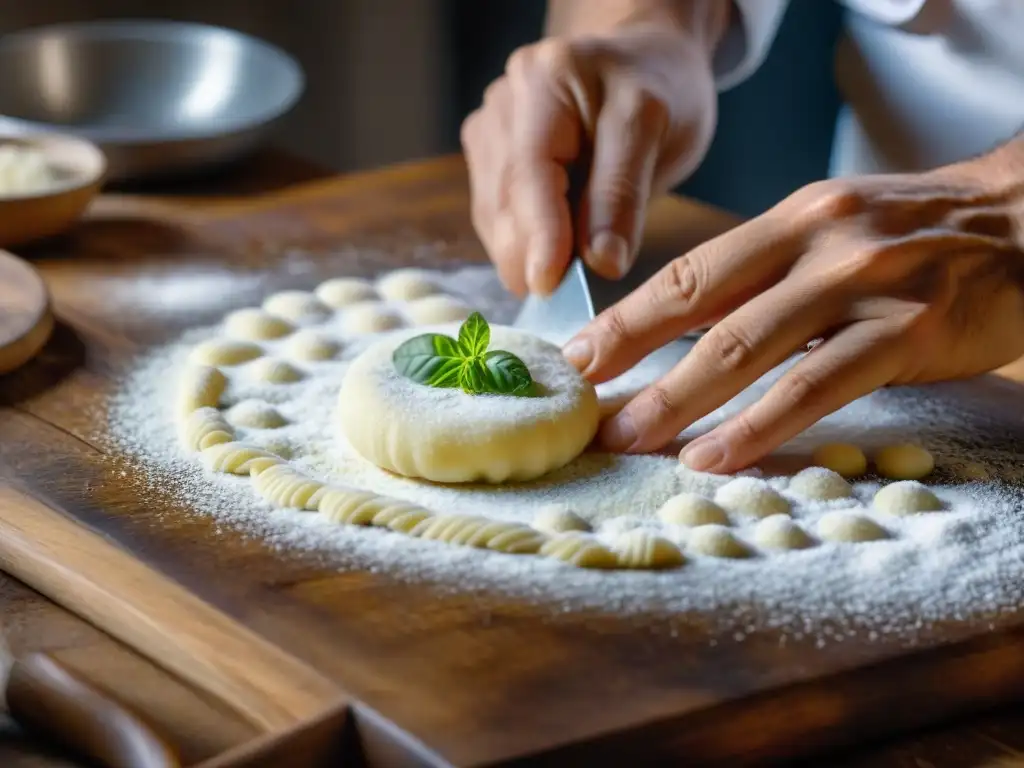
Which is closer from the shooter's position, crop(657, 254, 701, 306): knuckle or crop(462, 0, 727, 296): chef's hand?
crop(657, 254, 701, 306): knuckle

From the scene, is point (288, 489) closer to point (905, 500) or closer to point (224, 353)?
point (224, 353)

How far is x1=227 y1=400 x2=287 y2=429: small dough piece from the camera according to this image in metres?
1.46

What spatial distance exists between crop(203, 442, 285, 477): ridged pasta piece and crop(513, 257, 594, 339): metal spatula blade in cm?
39

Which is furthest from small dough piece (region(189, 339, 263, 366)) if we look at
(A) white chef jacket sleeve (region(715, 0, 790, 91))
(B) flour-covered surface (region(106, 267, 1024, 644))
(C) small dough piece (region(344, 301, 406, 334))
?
(A) white chef jacket sleeve (region(715, 0, 790, 91))

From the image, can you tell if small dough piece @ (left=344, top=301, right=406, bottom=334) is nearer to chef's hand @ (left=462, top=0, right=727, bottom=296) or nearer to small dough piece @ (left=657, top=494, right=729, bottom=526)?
chef's hand @ (left=462, top=0, right=727, bottom=296)

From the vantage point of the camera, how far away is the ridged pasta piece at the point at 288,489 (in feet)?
4.25

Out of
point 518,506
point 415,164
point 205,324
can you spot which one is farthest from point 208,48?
point 518,506

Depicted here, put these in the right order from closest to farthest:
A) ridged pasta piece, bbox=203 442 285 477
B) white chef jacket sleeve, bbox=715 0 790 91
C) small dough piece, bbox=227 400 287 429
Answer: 1. ridged pasta piece, bbox=203 442 285 477
2. small dough piece, bbox=227 400 287 429
3. white chef jacket sleeve, bbox=715 0 790 91

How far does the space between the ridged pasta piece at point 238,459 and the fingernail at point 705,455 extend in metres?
0.40

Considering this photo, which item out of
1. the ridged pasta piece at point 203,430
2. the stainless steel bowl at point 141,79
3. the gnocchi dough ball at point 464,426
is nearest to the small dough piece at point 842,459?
the gnocchi dough ball at point 464,426

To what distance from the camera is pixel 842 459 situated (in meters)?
1.38

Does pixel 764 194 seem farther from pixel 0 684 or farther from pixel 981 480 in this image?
pixel 0 684

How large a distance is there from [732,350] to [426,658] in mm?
484

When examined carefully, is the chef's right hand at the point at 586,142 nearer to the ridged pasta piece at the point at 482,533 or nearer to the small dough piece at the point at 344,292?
the small dough piece at the point at 344,292
